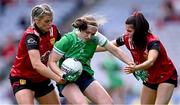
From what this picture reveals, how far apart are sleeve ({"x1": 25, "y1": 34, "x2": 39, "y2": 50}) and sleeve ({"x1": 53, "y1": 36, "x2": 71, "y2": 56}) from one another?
0.90 feet

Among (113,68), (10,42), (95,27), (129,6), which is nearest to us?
(95,27)

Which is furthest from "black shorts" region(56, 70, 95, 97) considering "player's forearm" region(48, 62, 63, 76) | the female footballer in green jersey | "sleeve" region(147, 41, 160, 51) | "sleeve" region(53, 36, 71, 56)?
"sleeve" region(147, 41, 160, 51)

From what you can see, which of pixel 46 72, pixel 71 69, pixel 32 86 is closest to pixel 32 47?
pixel 46 72

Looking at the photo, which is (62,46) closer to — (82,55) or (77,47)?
(77,47)

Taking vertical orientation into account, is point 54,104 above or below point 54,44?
below

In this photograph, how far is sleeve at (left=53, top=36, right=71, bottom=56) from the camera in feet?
31.2

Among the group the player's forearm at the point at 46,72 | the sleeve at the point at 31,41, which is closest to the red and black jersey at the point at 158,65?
the player's forearm at the point at 46,72

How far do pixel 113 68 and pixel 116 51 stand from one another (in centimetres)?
635

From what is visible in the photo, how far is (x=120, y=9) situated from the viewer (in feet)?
69.7

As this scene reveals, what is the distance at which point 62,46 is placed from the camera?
9.51 metres

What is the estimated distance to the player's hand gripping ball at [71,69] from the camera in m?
9.43

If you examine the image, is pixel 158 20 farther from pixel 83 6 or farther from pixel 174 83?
pixel 174 83

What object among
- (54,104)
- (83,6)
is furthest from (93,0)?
(54,104)

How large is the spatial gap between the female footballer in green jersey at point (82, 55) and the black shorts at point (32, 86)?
28cm
